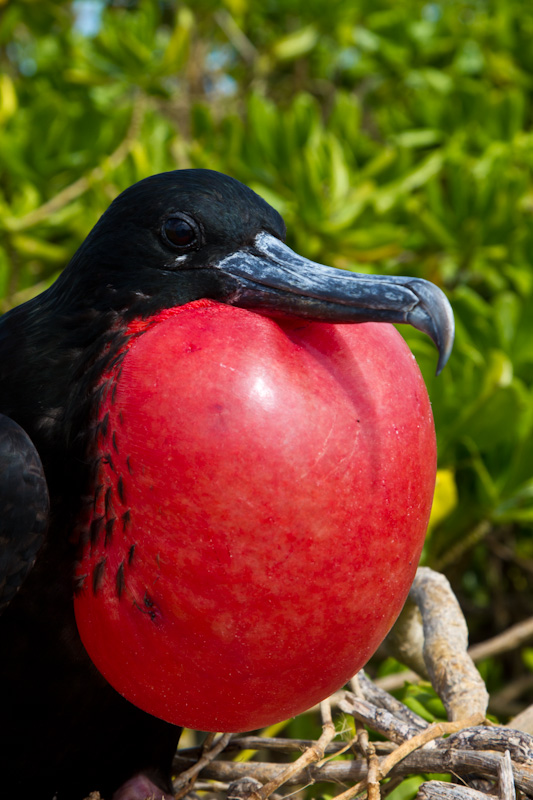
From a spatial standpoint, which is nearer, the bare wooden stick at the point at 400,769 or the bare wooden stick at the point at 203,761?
the bare wooden stick at the point at 400,769

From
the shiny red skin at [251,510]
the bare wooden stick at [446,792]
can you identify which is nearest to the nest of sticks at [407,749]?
the bare wooden stick at [446,792]

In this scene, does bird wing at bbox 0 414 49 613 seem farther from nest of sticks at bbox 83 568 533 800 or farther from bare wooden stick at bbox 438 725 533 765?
bare wooden stick at bbox 438 725 533 765

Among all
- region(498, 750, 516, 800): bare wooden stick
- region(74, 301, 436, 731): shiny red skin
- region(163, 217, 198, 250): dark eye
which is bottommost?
→ region(498, 750, 516, 800): bare wooden stick

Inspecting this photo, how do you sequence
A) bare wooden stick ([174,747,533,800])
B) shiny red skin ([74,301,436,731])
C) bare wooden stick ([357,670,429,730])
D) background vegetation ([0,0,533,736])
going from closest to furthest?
shiny red skin ([74,301,436,731]) → bare wooden stick ([174,747,533,800]) → bare wooden stick ([357,670,429,730]) → background vegetation ([0,0,533,736])

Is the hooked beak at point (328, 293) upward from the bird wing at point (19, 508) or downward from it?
upward

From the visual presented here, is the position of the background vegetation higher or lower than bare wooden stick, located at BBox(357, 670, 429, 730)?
higher

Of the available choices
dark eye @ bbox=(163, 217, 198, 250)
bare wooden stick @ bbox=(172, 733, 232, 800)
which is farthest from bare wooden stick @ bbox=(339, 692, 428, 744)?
dark eye @ bbox=(163, 217, 198, 250)

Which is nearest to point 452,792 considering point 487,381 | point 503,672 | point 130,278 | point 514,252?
point 130,278

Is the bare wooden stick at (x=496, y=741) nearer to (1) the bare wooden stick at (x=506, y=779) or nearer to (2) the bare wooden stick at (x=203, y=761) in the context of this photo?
(1) the bare wooden stick at (x=506, y=779)
